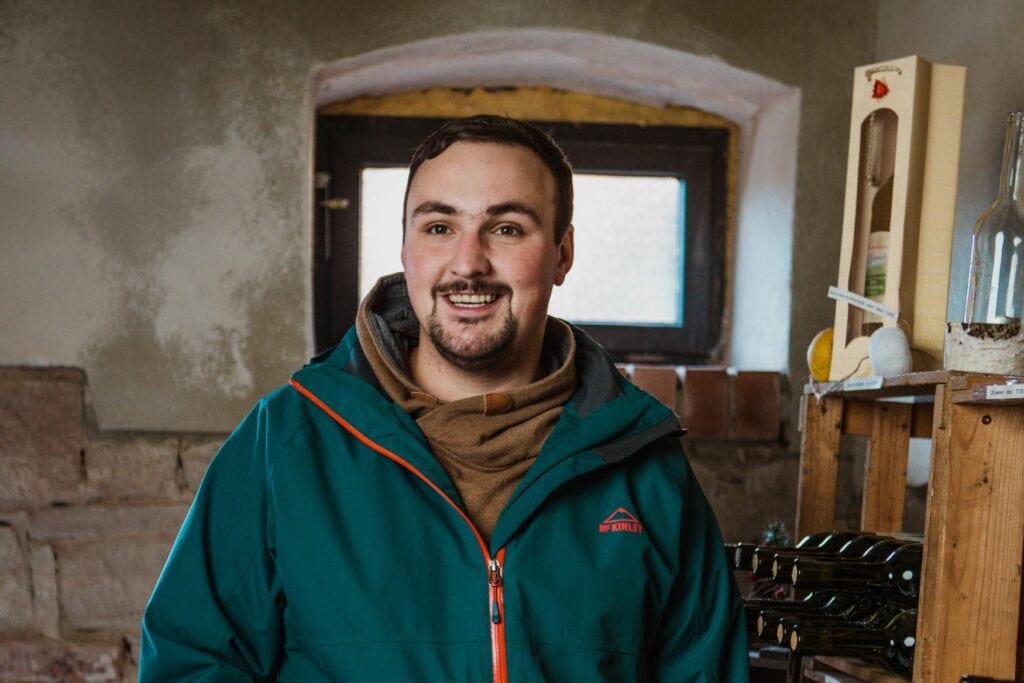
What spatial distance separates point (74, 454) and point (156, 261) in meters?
0.48

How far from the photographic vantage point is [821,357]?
6.95 feet

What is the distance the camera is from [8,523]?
2.58 metres

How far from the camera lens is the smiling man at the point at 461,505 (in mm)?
1370

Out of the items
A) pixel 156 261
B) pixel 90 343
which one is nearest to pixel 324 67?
pixel 156 261

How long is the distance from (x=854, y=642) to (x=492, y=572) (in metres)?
0.66

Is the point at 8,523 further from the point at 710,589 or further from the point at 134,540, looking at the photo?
the point at 710,589

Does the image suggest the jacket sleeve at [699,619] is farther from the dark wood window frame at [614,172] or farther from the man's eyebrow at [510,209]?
the dark wood window frame at [614,172]

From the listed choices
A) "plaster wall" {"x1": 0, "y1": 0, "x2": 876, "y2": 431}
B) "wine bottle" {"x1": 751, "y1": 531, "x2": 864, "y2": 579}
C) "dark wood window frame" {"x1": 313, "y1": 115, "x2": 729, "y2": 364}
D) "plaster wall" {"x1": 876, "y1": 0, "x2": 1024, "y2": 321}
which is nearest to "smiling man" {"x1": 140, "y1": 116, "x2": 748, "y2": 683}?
"wine bottle" {"x1": 751, "y1": 531, "x2": 864, "y2": 579}

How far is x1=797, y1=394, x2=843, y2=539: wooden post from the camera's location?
213 centimetres

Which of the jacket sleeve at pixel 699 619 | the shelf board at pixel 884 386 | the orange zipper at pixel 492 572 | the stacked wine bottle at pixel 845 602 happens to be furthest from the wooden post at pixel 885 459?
the orange zipper at pixel 492 572

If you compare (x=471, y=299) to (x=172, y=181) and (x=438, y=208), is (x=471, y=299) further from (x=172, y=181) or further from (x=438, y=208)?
(x=172, y=181)

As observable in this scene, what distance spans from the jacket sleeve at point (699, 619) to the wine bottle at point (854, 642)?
0.21m

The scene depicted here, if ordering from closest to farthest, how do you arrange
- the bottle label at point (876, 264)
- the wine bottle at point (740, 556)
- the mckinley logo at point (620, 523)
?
the mckinley logo at point (620, 523)
the wine bottle at point (740, 556)
the bottle label at point (876, 264)

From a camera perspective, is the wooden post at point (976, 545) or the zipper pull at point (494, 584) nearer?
the zipper pull at point (494, 584)
